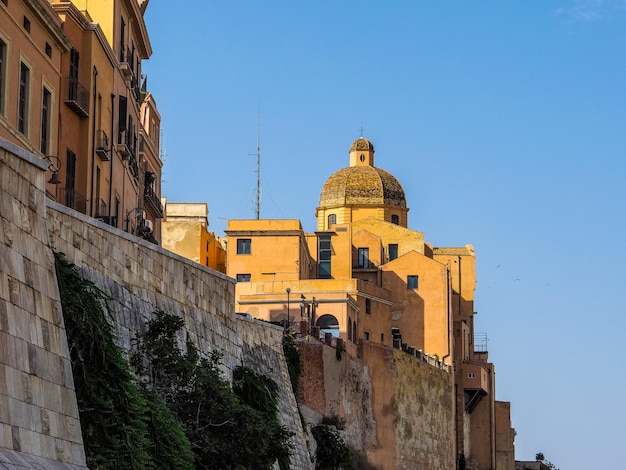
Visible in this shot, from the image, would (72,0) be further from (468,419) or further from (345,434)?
(468,419)

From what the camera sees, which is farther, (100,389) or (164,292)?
(164,292)

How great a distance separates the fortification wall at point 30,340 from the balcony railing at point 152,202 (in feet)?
89.0

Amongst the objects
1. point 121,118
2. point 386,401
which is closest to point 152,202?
point 121,118

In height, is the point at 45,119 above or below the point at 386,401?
above

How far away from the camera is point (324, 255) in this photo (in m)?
74.8

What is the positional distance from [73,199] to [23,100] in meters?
3.89

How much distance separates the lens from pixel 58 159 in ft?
105

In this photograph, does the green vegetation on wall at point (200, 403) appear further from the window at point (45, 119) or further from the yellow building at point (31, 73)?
the window at point (45, 119)

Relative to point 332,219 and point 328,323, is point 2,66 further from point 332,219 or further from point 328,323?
point 332,219

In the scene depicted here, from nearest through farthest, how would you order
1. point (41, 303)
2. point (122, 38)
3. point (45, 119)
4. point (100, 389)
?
1. point (41, 303)
2. point (100, 389)
3. point (45, 119)
4. point (122, 38)

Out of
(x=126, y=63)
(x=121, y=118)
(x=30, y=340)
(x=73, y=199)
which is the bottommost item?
(x=30, y=340)

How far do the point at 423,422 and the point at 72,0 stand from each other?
101 ft

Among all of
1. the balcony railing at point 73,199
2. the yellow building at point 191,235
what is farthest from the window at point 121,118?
the yellow building at point 191,235

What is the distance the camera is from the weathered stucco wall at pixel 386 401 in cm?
4962
